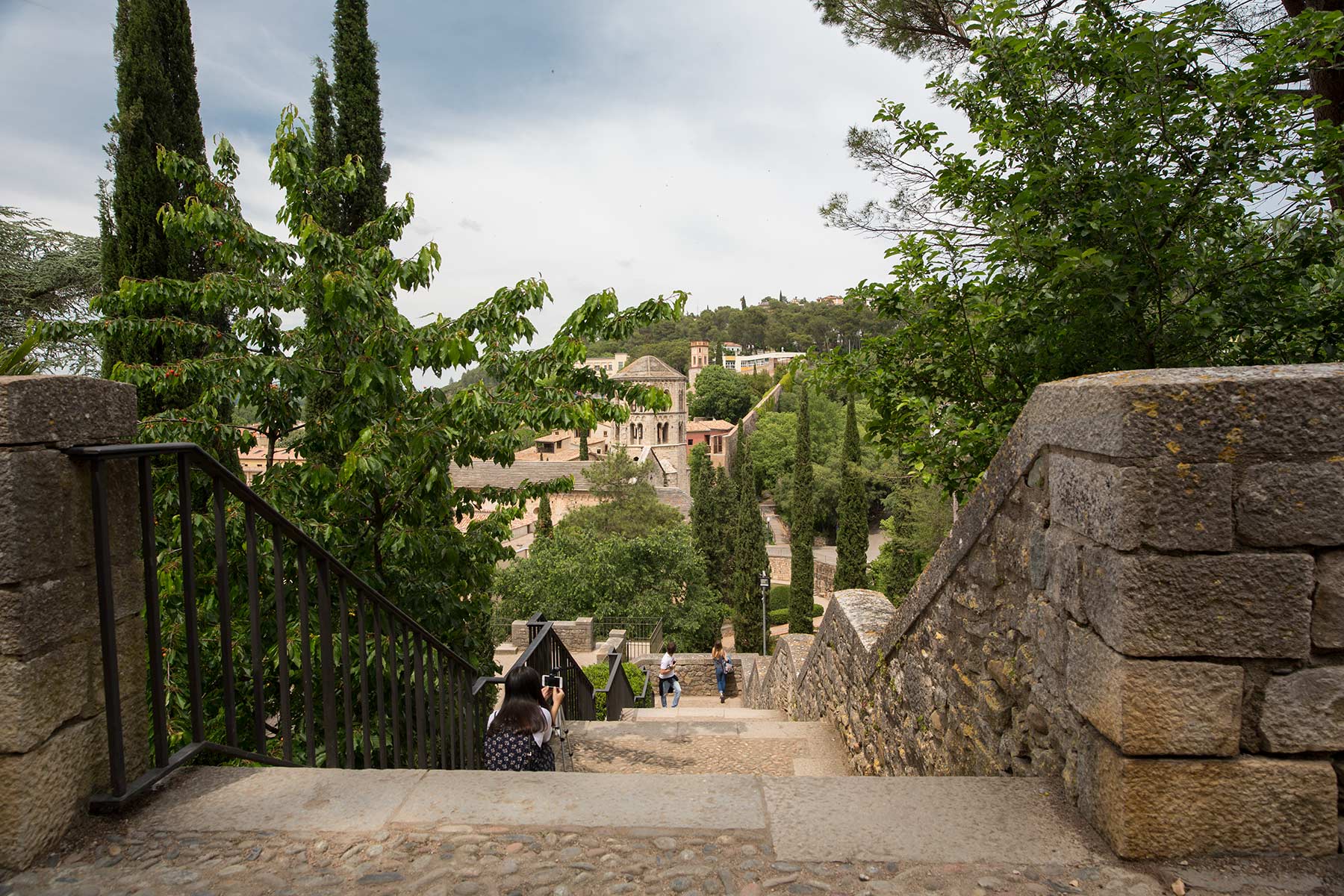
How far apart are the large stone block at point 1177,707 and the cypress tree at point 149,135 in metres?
9.32

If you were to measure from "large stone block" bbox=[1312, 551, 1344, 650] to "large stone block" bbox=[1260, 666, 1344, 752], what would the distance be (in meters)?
0.07

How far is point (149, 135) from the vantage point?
9625 millimetres

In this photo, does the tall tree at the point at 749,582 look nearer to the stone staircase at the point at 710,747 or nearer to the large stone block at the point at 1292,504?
the stone staircase at the point at 710,747

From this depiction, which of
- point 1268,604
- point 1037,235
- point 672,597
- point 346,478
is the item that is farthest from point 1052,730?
point 672,597

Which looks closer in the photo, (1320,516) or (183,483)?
(1320,516)

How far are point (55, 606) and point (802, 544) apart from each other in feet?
94.4

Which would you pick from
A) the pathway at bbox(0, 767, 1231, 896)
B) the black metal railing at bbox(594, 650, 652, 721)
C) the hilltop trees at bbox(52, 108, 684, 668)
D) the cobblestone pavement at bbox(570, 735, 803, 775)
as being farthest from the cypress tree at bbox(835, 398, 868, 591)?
the pathway at bbox(0, 767, 1231, 896)

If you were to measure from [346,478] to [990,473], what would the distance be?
3136 mm

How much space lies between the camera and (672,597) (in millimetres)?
24266

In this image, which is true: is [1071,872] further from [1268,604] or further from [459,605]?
[459,605]

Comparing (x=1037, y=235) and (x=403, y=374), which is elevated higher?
(x=1037, y=235)

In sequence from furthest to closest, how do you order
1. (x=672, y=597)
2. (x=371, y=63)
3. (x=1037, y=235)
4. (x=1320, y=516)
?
(x=672, y=597) → (x=371, y=63) → (x=1037, y=235) → (x=1320, y=516)

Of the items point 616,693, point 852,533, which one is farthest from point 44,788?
point 852,533

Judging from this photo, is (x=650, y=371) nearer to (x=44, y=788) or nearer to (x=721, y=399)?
(x=721, y=399)
